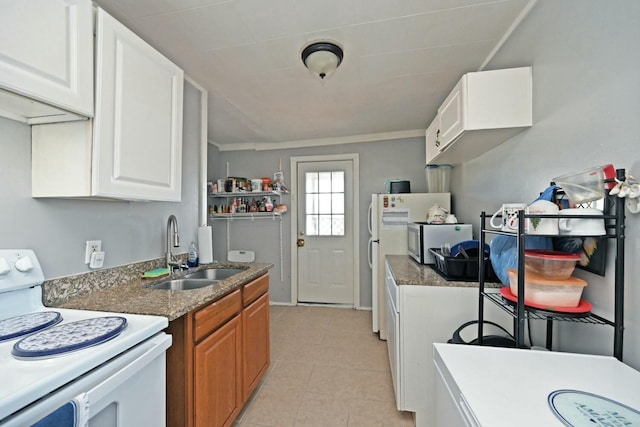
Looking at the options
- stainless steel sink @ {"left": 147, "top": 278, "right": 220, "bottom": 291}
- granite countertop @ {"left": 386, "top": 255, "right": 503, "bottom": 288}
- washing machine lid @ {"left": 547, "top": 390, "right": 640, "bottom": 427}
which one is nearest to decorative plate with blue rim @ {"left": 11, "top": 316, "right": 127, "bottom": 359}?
stainless steel sink @ {"left": 147, "top": 278, "right": 220, "bottom": 291}

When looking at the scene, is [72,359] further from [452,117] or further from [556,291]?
[452,117]

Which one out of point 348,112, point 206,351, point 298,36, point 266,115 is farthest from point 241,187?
point 206,351

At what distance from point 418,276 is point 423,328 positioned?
0.31m

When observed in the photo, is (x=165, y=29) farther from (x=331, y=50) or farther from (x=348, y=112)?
(x=348, y=112)

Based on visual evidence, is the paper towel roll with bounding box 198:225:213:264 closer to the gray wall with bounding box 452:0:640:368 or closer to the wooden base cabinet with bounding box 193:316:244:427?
the wooden base cabinet with bounding box 193:316:244:427

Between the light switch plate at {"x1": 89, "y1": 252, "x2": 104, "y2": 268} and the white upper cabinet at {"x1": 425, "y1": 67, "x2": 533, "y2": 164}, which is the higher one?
the white upper cabinet at {"x1": 425, "y1": 67, "x2": 533, "y2": 164}

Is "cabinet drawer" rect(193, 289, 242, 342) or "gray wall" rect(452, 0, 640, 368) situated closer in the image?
"gray wall" rect(452, 0, 640, 368)

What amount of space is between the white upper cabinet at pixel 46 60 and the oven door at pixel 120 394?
0.92 m

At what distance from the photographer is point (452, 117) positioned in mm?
1665

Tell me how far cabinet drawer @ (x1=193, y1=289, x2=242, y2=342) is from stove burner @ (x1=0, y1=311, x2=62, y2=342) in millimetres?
482

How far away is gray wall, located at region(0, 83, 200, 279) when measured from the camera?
1078 millimetres

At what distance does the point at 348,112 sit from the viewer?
2.78 meters

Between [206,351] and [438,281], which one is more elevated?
[438,281]

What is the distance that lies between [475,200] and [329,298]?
2296 mm
